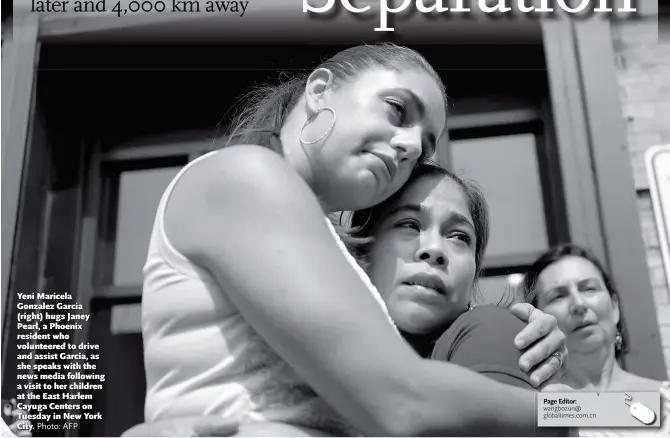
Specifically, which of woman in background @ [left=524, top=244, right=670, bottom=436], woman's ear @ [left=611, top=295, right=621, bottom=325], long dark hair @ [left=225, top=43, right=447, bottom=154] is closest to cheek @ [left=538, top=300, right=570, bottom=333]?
woman in background @ [left=524, top=244, right=670, bottom=436]

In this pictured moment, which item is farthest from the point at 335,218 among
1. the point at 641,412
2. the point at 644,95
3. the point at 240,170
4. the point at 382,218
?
the point at 644,95

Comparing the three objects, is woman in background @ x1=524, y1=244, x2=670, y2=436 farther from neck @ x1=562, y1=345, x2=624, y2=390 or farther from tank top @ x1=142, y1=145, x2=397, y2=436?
tank top @ x1=142, y1=145, x2=397, y2=436

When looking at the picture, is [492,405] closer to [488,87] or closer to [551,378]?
[551,378]

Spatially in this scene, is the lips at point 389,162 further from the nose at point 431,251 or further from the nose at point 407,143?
the nose at point 431,251

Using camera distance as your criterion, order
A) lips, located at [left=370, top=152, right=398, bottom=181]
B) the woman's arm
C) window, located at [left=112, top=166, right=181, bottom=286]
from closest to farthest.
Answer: the woman's arm → lips, located at [left=370, top=152, right=398, bottom=181] → window, located at [left=112, top=166, right=181, bottom=286]

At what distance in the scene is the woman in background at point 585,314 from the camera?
0.90m

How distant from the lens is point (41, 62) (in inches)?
46.5

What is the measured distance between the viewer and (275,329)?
1.59 feet

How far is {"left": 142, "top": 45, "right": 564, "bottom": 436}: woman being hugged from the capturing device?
0.47 m

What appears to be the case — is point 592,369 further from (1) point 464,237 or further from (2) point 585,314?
(1) point 464,237

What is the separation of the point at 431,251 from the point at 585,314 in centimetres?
30

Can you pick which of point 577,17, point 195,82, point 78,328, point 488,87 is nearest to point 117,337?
point 78,328

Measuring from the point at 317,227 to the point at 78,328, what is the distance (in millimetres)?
629

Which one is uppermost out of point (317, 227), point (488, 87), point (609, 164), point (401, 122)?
point (488, 87)
